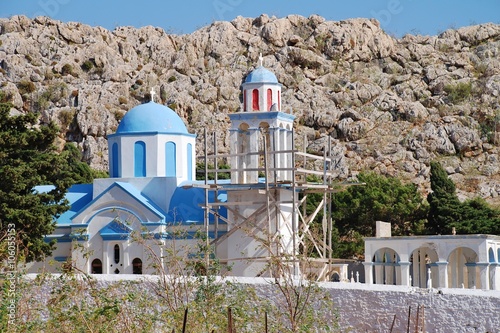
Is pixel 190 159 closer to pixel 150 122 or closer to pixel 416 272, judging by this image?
pixel 150 122

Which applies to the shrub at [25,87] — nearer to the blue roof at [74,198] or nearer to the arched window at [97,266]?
the blue roof at [74,198]

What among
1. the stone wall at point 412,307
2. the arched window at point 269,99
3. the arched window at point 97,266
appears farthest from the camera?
the arched window at point 97,266

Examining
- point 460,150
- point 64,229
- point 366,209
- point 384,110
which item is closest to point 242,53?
point 384,110

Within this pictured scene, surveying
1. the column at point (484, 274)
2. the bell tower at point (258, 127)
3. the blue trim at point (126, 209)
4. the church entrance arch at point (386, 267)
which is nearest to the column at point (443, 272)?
the column at point (484, 274)

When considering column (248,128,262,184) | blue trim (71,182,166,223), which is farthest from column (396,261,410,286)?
blue trim (71,182,166,223)

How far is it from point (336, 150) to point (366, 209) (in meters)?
18.2

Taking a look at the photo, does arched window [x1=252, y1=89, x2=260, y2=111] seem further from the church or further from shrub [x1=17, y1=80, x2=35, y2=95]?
shrub [x1=17, y1=80, x2=35, y2=95]

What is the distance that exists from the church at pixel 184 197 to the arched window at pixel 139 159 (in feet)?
0.12

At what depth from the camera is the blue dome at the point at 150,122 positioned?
3956 centimetres

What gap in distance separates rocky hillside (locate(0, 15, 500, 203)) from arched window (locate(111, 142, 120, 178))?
28228 millimetres

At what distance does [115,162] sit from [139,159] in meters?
0.96

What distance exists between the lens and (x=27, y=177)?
35.1m

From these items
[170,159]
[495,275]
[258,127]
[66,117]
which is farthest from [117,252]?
[66,117]

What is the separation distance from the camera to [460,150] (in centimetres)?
6981
